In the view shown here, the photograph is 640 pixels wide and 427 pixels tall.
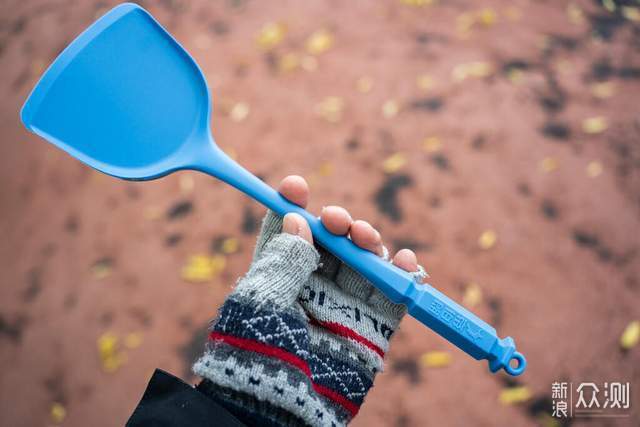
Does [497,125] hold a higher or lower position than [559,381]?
higher

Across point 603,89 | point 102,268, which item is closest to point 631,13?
point 603,89

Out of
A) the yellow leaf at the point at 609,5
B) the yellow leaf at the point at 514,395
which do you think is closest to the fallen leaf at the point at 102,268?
the yellow leaf at the point at 514,395

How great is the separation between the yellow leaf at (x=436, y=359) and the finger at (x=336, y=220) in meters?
0.80

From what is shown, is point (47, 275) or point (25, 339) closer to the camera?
point (25, 339)

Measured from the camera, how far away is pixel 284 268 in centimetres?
A: 106

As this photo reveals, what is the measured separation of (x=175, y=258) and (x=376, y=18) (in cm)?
149

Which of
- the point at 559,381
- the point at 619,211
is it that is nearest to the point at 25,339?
the point at 559,381

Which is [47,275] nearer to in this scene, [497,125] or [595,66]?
[497,125]

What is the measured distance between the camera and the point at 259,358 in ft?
3.18

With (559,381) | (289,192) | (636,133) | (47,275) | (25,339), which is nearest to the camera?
(289,192)

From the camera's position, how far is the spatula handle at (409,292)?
3.34 ft

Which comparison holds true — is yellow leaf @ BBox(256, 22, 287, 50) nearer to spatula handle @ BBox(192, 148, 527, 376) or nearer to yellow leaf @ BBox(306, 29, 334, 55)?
yellow leaf @ BBox(306, 29, 334, 55)

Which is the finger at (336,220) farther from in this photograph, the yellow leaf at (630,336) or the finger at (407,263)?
the yellow leaf at (630,336)

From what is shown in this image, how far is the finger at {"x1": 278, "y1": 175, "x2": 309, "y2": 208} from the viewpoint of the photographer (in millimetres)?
1118
